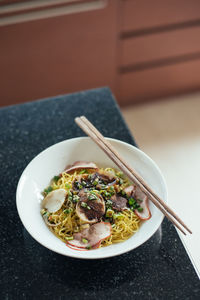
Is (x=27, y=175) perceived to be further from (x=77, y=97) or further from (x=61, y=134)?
(x=77, y=97)

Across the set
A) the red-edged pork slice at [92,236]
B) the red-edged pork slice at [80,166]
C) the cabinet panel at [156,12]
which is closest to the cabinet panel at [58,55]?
the cabinet panel at [156,12]

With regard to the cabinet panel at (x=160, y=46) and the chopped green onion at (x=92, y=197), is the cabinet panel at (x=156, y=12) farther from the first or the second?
the chopped green onion at (x=92, y=197)

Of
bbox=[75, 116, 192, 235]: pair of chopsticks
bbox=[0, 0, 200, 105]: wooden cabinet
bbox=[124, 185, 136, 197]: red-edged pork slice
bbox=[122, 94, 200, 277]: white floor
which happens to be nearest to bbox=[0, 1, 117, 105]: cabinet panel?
bbox=[0, 0, 200, 105]: wooden cabinet

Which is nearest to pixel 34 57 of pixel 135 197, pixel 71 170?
pixel 71 170

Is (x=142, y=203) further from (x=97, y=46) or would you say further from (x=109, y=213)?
(x=97, y=46)

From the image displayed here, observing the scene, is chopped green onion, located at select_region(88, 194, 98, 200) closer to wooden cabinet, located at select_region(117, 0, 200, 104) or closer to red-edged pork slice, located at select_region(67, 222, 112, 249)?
red-edged pork slice, located at select_region(67, 222, 112, 249)

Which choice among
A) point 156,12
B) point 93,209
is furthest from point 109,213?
point 156,12
